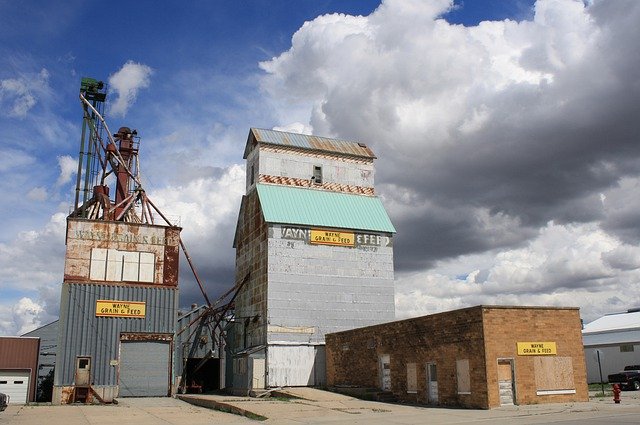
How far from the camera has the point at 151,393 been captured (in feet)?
123

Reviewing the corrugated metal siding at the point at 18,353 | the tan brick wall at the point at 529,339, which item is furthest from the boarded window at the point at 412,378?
the corrugated metal siding at the point at 18,353

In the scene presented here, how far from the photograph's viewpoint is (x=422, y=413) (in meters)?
23.2

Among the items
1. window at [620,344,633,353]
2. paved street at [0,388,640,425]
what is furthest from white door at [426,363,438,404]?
window at [620,344,633,353]

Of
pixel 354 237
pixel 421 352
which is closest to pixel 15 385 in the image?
pixel 354 237

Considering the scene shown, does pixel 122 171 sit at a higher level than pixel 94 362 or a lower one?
higher

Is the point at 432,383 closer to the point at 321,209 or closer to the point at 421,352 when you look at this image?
the point at 421,352

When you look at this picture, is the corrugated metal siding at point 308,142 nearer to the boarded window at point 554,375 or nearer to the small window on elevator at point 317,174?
the small window on elevator at point 317,174

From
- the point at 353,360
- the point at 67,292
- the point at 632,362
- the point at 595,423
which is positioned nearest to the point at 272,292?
the point at 353,360

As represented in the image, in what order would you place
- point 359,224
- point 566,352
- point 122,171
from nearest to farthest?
point 566,352
point 359,224
point 122,171

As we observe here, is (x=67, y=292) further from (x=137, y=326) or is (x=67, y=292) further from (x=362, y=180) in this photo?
(x=362, y=180)

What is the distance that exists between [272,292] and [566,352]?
754 inches

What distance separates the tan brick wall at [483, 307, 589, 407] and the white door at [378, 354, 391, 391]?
7.92 meters

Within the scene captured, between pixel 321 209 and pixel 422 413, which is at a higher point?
pixel 321 209

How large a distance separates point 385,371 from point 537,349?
8.90 m
